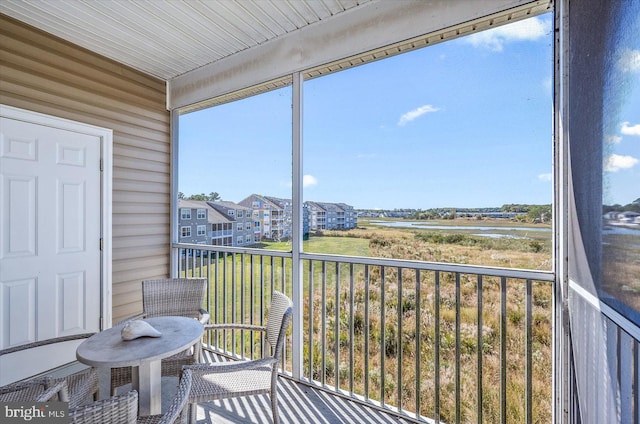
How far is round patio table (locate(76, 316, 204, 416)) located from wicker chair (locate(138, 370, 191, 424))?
0.57ft

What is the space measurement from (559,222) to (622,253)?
111 cm

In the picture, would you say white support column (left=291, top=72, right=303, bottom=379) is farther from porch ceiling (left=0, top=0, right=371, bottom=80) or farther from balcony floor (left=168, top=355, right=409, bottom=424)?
porch ceiling (left=0, top=0, right=371, bottom=80)

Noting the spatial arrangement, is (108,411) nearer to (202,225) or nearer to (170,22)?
(202,225)

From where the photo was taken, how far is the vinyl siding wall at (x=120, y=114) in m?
2.45

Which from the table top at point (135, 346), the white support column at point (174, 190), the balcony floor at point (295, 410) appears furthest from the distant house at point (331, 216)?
the white support column at point (174, 190)

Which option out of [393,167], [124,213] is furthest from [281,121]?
[124,213]

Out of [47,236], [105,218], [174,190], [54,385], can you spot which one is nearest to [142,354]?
[54,385]

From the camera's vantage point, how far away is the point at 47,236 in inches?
102

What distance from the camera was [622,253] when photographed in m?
0.77

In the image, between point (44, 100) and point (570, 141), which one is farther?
point (44, 100)

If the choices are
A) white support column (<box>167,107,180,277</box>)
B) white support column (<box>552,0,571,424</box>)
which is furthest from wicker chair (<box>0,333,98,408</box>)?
white support column (<box>552,0,571,424</box>)

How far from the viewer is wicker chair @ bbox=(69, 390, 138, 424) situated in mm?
832

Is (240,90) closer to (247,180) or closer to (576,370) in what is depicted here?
(247,180)

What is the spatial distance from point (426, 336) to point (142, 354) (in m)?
1.80
